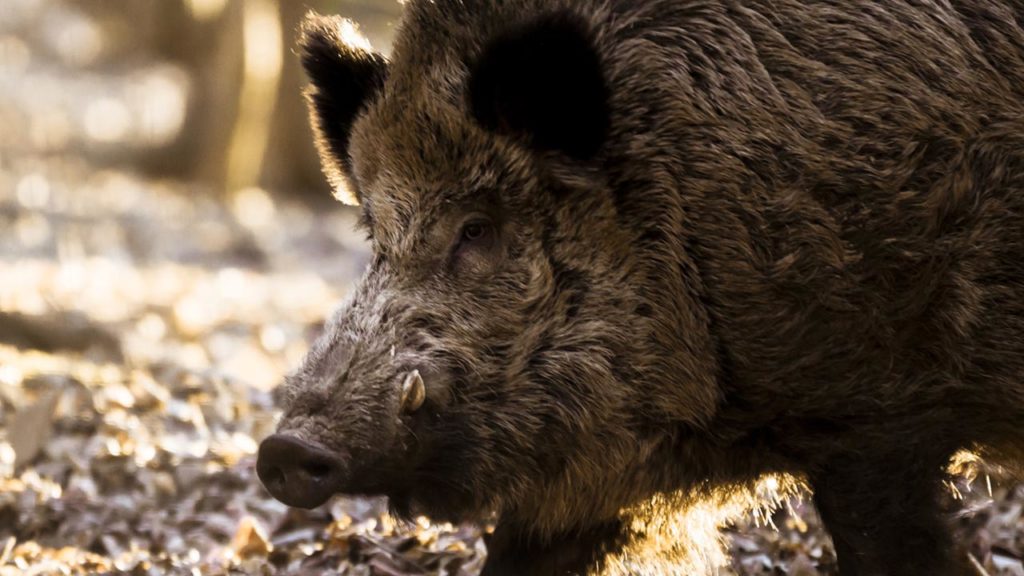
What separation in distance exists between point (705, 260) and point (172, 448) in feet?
10.1

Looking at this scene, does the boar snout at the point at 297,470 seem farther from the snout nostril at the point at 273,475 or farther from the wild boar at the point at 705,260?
the wild boar at the point at 705,260

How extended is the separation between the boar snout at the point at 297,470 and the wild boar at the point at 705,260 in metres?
0.29

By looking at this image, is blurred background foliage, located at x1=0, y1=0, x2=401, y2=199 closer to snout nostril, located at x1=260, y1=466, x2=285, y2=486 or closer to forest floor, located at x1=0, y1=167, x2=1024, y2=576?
forest floor, located at x1=0, y1=167, x2=1024, y2=576

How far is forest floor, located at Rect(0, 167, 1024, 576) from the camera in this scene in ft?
16.9

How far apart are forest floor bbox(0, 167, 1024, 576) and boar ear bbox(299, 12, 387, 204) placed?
1.30 metres

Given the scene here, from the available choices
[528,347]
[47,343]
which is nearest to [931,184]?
[528,347]

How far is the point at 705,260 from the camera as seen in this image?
167 inches

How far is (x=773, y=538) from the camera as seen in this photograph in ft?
17.7

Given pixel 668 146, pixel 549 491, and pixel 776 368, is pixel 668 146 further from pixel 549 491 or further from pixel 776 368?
pixel 549 491

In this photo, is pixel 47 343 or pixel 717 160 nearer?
pixel 717 160

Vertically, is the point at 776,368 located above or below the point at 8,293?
above

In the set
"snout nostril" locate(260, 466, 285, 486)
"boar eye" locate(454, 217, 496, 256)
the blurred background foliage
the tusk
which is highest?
"boar eye" locate(454, 217, 496, 256)

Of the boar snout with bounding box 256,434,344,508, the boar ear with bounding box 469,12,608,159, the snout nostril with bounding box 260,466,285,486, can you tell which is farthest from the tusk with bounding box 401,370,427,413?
the boar ear with bounding box 469,12,608,159

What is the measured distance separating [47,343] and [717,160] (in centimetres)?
540
